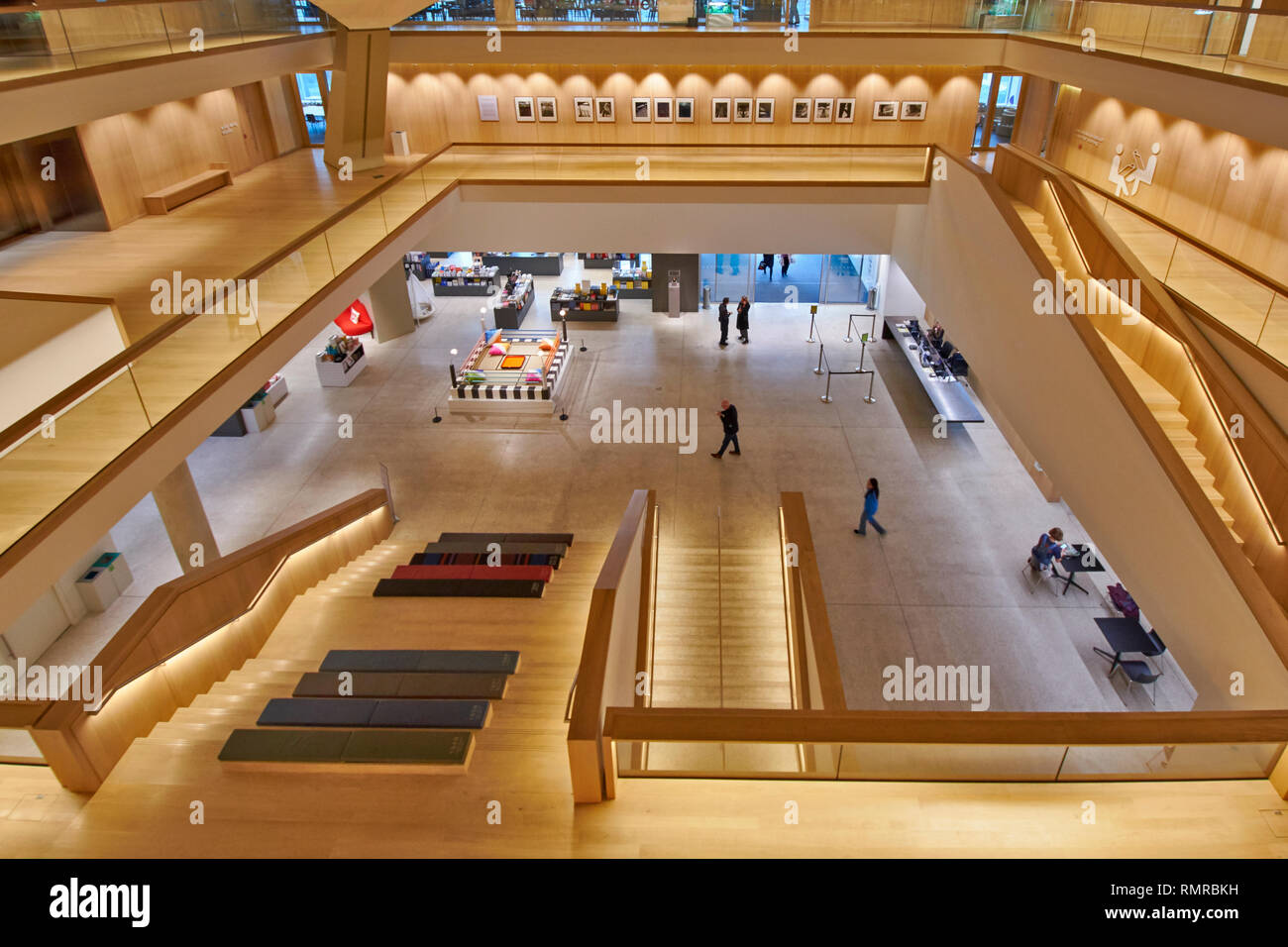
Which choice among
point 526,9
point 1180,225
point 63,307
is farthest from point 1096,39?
point 63,307

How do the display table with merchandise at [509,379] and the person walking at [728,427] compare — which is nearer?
the person walking at [728,427]

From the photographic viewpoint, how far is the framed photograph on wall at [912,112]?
15.9 m

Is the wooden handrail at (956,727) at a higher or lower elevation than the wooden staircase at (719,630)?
higher

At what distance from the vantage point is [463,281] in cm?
2075

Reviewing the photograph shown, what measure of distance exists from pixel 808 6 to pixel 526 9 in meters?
6.10

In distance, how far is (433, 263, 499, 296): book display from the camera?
68.0 feet

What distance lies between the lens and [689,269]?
18.9 m

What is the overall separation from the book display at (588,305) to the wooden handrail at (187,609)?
11200mm

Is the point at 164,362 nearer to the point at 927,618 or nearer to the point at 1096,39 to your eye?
the point at 927,618

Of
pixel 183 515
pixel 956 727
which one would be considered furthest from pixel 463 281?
pixel 956 727

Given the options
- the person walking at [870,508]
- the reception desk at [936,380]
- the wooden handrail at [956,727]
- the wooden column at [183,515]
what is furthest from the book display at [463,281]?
the wooden handrail at [956,727]

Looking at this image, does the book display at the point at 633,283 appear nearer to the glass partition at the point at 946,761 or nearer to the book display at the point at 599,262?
the book display at the point at 599,262

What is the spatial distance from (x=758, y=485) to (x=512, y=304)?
31.1ft

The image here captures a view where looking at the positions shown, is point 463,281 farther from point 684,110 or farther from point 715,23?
point 715,23
